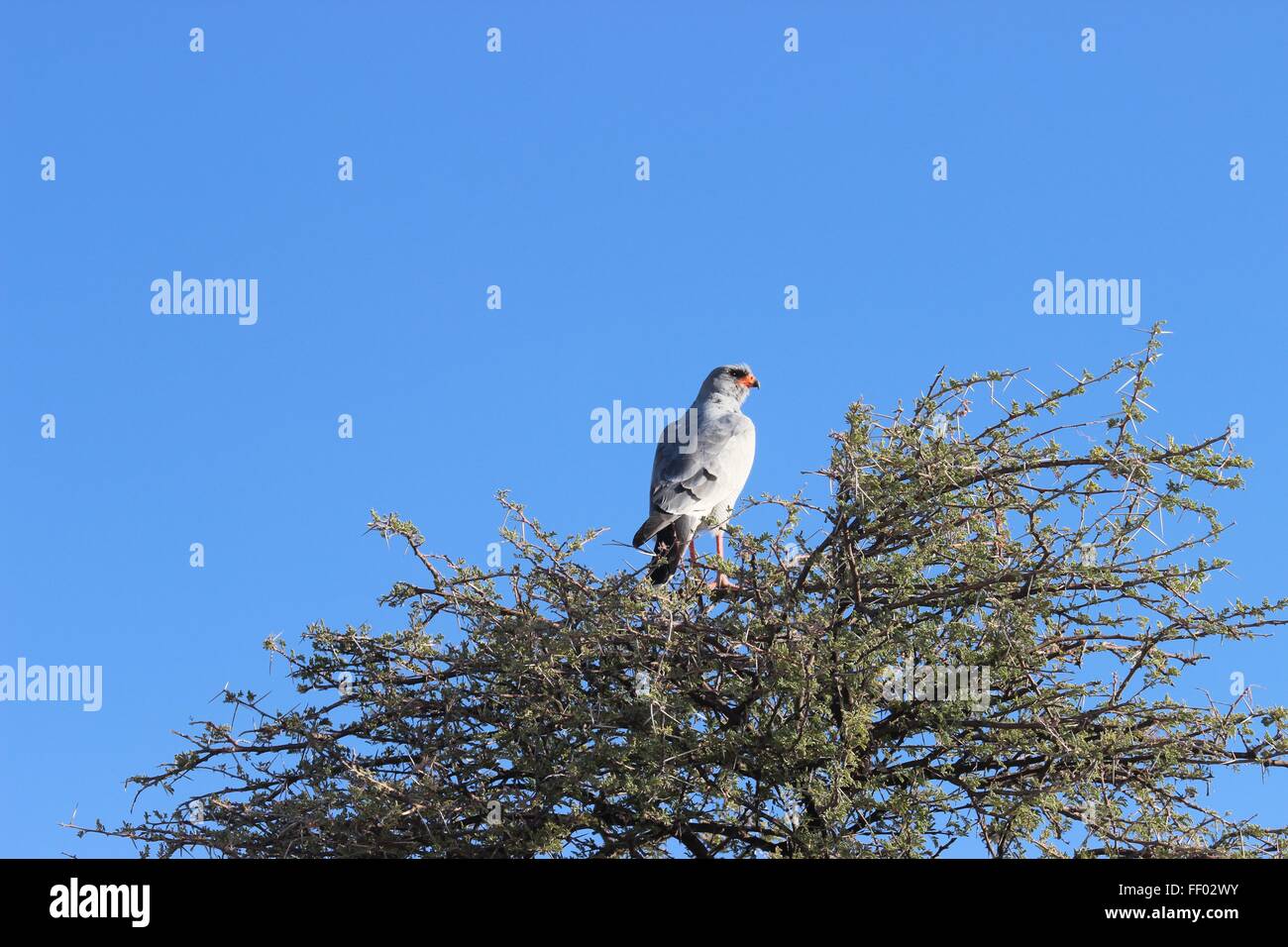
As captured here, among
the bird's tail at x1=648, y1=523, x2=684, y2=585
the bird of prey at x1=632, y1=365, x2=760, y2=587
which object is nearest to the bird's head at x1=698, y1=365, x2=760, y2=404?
the bird of prey at x1=632, y1=365, x2=760, y2=587

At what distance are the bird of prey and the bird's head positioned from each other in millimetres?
638

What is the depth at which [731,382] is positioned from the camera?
1030 cm

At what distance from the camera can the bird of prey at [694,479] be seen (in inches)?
315

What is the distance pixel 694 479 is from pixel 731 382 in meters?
2.15

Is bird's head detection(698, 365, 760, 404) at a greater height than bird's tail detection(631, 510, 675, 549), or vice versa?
bird's head detection(698, 365, 760, 404)

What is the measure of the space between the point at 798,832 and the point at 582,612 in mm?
1506

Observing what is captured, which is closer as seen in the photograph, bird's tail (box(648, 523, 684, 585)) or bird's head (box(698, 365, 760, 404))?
bird's tail (box(648, 523, 684, 585))

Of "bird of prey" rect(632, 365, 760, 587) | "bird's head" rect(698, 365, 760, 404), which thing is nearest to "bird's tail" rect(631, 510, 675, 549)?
"bird of prey" rect(632, 365, 760, 587)

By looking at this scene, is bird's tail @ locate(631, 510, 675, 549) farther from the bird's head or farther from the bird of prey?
the bird's head

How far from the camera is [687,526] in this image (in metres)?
8.21

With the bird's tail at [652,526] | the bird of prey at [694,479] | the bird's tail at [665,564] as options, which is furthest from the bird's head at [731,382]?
the bird's tail at [665,564]

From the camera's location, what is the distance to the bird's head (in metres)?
10.3
